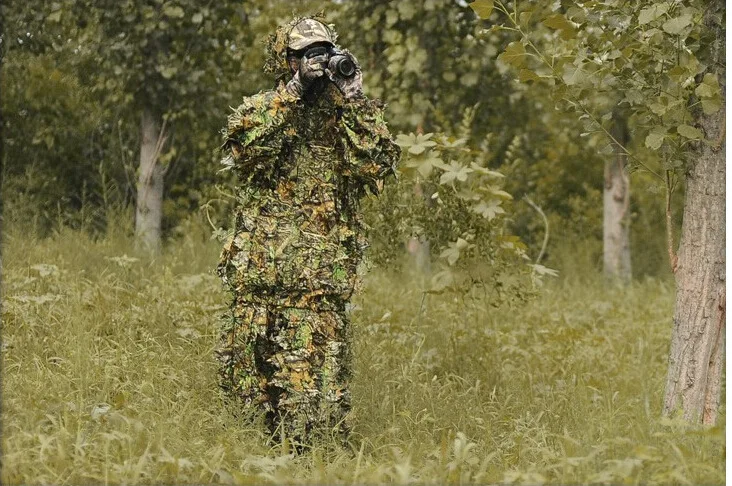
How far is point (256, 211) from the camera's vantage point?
3.60 meters

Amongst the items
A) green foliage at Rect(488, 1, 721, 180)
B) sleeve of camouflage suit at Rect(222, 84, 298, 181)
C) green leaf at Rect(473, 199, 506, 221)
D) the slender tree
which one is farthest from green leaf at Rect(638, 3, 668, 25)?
green leaf at Rect(473, 199, 506, 221)

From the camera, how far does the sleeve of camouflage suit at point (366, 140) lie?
352 centimetres

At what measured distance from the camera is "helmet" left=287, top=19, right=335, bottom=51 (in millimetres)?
3469

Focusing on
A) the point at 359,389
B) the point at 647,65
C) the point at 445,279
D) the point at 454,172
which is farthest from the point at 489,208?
the point at 647,65

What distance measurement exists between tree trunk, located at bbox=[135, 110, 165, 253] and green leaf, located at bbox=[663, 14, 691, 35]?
4.90 metres

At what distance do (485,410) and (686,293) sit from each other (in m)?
1.22

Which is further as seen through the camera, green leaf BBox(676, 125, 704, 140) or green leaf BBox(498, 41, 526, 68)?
green leaf BBox(498, 41, 526, 68)

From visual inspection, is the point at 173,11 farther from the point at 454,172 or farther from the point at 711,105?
the point at 711,105

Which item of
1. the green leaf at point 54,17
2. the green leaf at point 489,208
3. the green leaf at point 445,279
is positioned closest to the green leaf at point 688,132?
the green leaf at point 489,208

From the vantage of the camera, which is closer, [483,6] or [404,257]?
[483,6]

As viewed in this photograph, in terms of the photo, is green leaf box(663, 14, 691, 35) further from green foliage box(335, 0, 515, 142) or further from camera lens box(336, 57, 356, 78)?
green foliage box(335, 0, 515, 142)

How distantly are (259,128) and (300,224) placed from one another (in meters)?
0.42

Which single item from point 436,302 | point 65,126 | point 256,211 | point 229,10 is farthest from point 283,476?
point 65,126

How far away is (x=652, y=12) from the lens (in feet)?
10.5
